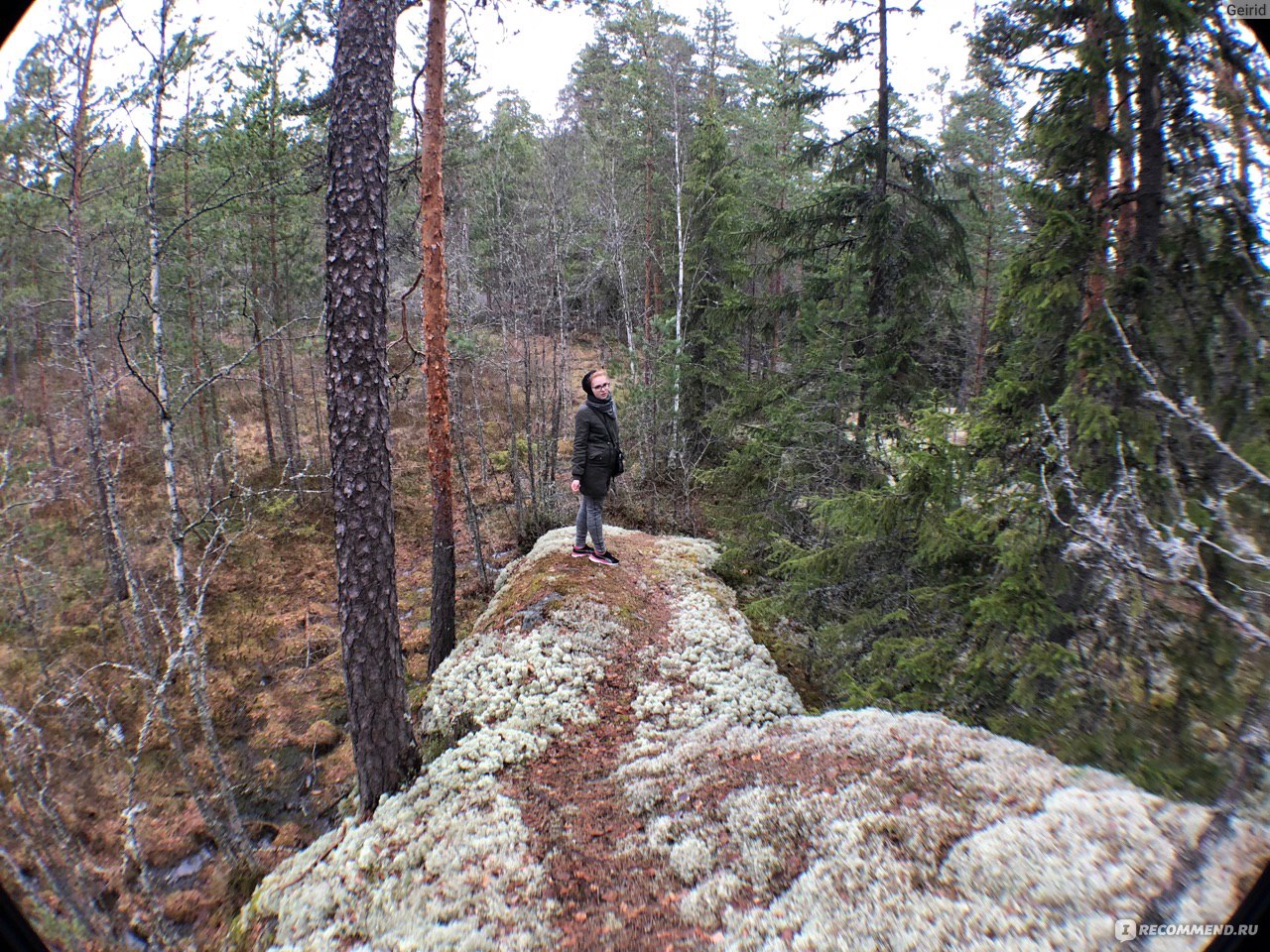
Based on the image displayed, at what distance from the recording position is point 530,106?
27.5 metres

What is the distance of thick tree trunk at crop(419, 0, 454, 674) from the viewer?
7250 mm

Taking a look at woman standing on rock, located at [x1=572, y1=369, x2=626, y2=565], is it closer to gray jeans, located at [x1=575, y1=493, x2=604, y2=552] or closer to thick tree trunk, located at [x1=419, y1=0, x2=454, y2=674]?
gray jeans, located at [x1=575, y1=493, x2=604, y2=552]

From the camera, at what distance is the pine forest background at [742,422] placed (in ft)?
9.96

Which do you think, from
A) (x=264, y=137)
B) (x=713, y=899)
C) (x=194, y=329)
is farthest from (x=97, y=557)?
(x=713, y=899)

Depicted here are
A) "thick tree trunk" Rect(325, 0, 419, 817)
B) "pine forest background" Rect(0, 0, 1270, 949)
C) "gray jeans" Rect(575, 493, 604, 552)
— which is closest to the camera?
"pine forest background" Rect(0, 0, 1270, 949)

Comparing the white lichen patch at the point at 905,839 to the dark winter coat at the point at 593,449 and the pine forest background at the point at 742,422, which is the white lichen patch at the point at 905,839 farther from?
the dark winter coat at the point at 593,449

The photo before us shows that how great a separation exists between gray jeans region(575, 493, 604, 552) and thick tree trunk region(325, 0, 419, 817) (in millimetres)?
3579

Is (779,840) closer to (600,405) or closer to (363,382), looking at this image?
(363,382)

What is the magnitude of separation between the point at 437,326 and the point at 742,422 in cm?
496

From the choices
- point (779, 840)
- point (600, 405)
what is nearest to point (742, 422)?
point (600, 405)

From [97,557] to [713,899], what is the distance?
56.1 feet

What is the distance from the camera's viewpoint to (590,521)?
8.30 meters

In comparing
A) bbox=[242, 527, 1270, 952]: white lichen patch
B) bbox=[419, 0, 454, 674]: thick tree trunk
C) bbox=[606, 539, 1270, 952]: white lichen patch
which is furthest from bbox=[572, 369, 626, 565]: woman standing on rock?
bbox=[606, 539, 1270, 952]: white lichen patch

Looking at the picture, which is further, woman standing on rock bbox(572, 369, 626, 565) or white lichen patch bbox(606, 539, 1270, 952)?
woman standing on rock bbox(572, 369, 626, 565)
